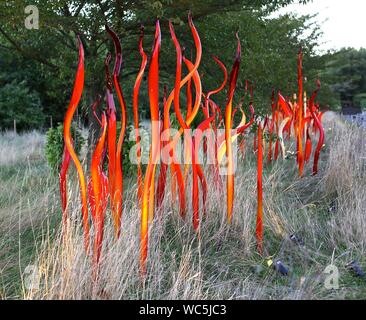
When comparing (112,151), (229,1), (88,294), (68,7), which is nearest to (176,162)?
(112,151)

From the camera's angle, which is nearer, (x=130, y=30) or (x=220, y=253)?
(x=220, y=253)

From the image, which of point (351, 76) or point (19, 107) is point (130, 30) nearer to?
point (19, 107)

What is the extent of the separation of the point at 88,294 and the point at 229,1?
521 centimetres

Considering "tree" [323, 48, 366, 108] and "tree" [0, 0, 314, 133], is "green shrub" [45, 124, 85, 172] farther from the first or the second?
"tree" [323, 48, 366, 108]

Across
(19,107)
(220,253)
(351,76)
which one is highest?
(351,76)

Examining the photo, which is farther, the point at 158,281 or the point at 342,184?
the point at 342,184

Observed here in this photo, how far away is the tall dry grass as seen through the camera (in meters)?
2.44

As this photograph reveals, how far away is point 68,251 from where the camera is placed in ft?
8.08

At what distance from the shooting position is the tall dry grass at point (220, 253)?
2.44 m

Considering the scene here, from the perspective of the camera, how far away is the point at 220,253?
330 cm

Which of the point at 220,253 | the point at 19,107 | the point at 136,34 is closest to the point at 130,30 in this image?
the point at 136,34

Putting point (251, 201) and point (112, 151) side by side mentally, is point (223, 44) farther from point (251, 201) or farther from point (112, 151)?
point (112, 151)

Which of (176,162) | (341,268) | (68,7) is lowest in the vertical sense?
(341,268)
